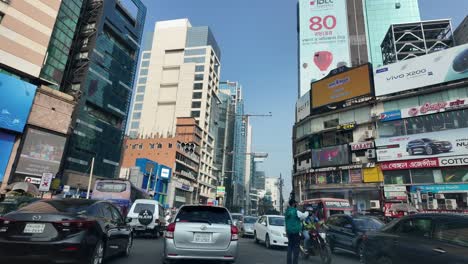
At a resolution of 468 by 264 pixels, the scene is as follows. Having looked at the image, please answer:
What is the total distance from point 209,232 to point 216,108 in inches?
3524

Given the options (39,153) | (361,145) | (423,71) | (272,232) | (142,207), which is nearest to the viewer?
(272,232)

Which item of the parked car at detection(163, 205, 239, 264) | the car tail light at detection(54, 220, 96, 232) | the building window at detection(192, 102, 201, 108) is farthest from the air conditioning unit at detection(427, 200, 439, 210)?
the building window at detection(192, 102, 201, 108)

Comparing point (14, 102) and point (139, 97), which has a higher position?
point (139, 97)

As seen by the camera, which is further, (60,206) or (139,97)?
(139,97)

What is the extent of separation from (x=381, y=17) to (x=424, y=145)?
49.0m

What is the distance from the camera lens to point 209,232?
5992mm

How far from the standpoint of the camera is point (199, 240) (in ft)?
19.5

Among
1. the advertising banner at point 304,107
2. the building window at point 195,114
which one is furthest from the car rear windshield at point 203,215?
the building window at point 195,114

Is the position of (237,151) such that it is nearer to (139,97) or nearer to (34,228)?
(139,97)

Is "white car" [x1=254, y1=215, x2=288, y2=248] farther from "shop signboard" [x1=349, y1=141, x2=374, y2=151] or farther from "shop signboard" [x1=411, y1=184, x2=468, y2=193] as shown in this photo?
"shop signboard" [x1=349, y1=141, x2=374, y2=151]

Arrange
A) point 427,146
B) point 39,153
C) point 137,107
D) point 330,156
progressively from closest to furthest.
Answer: point 427,146
point 39,153
point 330,156
point 137,107

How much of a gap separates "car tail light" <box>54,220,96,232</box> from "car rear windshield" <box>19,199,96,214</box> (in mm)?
417

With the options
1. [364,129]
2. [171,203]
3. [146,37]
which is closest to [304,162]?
[364,129]

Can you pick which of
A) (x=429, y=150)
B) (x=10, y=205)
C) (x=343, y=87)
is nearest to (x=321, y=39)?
(x=343, y=87)
